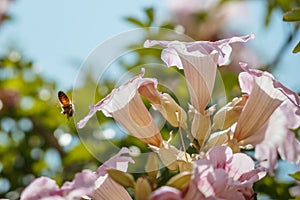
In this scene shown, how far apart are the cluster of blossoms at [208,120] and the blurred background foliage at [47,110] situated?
794mm

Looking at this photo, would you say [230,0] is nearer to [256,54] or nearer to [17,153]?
[256,54]

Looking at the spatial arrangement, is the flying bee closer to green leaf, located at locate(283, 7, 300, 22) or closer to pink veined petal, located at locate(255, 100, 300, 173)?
pink veined petal, located at locate(255, 100, 300, 173)

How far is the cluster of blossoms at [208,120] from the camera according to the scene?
1.41 metres

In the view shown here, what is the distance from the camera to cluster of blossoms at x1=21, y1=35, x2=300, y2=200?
141 cm

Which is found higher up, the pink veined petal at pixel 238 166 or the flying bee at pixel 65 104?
the flying bee at pixel 65 104

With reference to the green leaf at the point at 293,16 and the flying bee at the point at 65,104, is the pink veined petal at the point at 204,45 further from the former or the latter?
the flying bee at the point at 65,104

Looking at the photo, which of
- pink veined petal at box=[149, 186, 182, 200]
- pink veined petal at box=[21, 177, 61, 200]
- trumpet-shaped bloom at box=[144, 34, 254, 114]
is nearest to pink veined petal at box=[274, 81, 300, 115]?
trumpet-shaped bloom at box=[144, 34, 254, 114]

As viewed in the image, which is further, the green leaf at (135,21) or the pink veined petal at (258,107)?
the green leaf at (135,21)

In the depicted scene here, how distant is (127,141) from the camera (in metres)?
2.56

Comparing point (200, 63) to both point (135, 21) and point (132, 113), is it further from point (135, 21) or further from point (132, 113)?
point (135, 21)

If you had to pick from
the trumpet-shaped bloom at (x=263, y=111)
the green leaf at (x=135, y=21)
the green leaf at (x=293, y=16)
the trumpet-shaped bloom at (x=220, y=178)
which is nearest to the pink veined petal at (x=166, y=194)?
the trumpet-shaped bloom at (x=220, y=178)

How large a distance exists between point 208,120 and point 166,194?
434 mm

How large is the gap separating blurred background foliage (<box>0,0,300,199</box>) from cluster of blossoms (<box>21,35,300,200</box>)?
794 millimetres

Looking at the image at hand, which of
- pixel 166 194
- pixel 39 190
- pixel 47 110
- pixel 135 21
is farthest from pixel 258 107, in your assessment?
pixel 47 110
